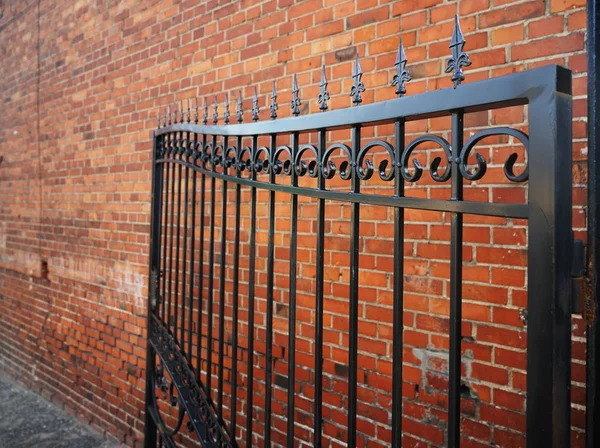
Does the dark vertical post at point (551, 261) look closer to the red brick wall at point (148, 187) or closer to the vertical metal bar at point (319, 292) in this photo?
→ the vertical metal bar at point (319, 292)

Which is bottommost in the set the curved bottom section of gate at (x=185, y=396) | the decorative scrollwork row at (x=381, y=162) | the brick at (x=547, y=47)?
the curved bottom section of gate at (x=185, y=396)

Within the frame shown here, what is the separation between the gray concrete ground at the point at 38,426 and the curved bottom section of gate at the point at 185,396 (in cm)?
162

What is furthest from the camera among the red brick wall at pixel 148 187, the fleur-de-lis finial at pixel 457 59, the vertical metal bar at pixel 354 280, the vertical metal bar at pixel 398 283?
the red brick wall at pixel 148 187

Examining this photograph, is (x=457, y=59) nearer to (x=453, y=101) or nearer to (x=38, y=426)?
(x=453, y=101)

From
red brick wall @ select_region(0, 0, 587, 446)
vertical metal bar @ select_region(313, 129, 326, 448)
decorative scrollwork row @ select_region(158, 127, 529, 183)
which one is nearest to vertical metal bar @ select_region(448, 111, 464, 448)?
decorative scrollwork row @ select_region(158, 127, 529, 183)

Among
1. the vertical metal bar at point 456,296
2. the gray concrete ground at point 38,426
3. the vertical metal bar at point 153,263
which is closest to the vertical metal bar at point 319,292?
the vertical metal bar at point 456,296

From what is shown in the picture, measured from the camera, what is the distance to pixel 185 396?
2.49m

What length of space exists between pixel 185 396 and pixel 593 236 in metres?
2.07

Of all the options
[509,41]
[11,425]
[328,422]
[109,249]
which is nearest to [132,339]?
[109,249]

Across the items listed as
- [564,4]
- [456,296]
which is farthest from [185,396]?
[564,4]

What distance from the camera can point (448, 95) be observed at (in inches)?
47.1

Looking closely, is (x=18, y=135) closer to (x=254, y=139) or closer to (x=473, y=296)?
(x=254, y=139)

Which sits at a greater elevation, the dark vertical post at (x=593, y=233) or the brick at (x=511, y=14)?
the brick at (x=511, y=14)

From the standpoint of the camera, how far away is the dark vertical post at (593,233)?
1.04 metres
